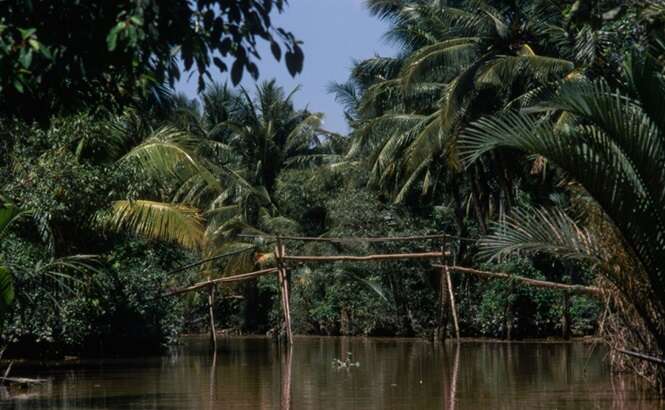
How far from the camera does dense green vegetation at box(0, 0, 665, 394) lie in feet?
20.8

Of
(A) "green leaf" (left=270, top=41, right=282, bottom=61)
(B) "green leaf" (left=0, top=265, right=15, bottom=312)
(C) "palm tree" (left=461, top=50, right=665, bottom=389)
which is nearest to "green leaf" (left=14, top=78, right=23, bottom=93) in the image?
(A) "green leaf" (left=270, top=41, right=282, bottom=61)

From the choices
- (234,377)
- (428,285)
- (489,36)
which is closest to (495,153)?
(489,36)

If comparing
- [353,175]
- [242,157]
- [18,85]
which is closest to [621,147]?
[18,85]

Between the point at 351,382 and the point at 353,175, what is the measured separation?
1740 cm

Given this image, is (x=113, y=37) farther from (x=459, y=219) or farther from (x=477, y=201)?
(x=459, y=219)

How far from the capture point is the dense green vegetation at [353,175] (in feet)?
20.8

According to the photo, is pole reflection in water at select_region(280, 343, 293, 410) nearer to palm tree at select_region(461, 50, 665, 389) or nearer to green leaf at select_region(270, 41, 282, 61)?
palm tree at select_region(461, 50, 665, 389)

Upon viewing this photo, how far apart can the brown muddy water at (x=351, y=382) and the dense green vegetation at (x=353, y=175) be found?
1.12 metres

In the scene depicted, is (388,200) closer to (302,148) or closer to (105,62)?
(302,148)

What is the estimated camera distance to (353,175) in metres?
32.5

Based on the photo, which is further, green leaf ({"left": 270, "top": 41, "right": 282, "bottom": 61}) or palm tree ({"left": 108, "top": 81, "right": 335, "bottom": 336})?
palm tree ({"left": 108, "top": 81, "right": 335, "bottom": 336})

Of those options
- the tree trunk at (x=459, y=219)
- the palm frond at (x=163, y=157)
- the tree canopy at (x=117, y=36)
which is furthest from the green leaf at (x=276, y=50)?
the tree trunk at (x=459, y=219)

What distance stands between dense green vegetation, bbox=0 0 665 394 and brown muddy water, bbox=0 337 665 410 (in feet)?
3.67

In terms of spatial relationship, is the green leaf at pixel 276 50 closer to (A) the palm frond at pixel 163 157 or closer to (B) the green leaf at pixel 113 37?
(B) the green leaf at pixel 113 37
